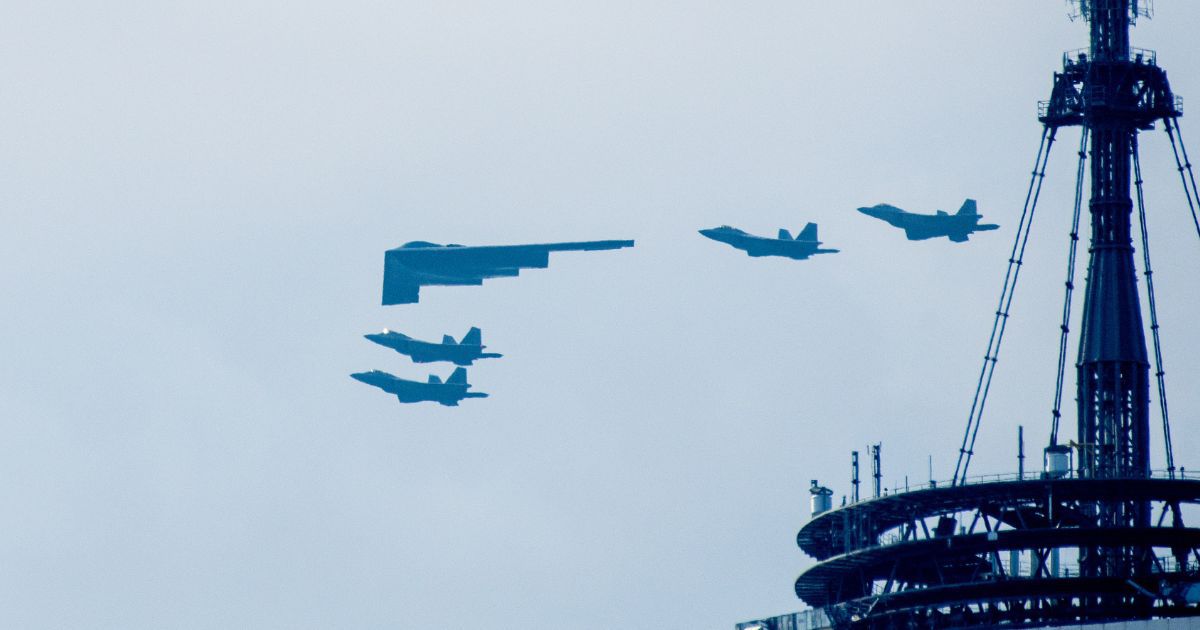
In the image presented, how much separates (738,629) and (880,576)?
10.2m

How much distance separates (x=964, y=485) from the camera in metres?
187

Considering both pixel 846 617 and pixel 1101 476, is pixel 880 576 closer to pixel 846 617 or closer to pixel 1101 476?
pixel 846 617

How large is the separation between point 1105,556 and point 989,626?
32.9ft

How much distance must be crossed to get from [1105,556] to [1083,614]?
594cm

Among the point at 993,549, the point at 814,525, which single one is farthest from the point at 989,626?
the point at 814,525

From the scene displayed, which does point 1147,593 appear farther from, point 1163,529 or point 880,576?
point 880,576

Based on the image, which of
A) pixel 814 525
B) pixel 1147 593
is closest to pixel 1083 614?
pixel 1147 593

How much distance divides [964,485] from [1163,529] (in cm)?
1234

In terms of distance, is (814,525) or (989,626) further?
(814,525)

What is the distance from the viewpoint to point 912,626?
617ft

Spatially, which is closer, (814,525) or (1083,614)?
(1083,614)

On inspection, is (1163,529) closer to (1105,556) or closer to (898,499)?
(1105,556)

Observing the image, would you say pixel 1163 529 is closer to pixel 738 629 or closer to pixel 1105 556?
pixel 1105 556

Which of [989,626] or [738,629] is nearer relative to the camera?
[989,626]
